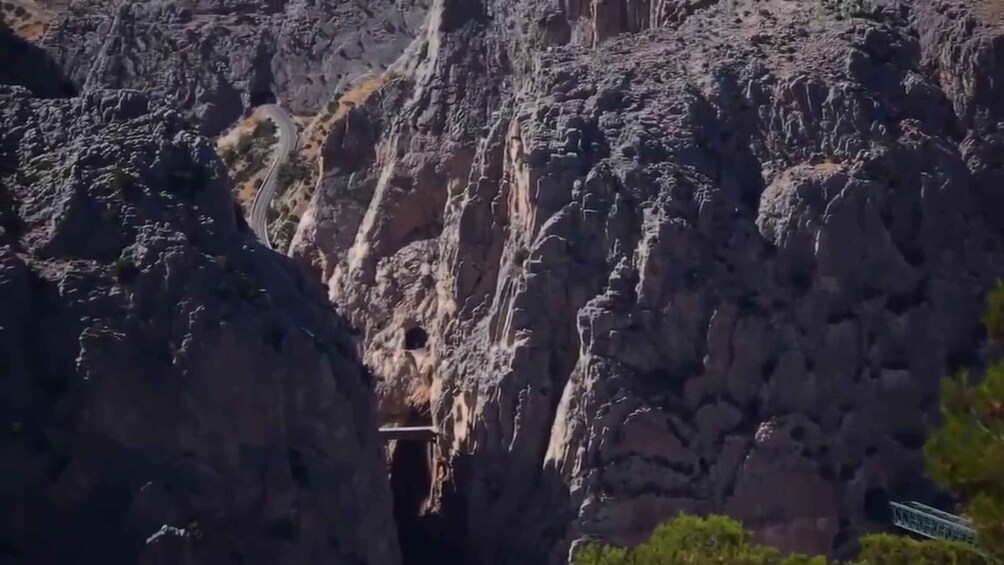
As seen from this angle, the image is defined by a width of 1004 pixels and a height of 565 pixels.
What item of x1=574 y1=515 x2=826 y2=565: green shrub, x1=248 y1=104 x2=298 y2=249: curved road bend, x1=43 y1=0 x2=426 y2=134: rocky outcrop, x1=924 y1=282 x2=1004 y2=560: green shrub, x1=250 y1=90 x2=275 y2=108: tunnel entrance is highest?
x1=43 y1=0 x2=426 y2=134: rocky outcrop

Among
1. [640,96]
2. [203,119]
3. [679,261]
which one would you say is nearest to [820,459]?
[679,261]

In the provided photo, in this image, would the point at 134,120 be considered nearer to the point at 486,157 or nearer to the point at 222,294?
the point at 222,294

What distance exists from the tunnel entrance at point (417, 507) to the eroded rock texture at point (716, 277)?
83cm

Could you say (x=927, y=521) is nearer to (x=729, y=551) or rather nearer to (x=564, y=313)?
(x=564, y=313)

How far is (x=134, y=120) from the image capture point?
2347 inches

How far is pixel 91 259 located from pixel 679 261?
1807 cm

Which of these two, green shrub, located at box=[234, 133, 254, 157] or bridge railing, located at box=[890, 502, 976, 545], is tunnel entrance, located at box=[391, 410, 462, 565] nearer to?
bridge railing, located at box=[890, 502, 976, 545]

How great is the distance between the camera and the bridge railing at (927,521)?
5459 centimetres

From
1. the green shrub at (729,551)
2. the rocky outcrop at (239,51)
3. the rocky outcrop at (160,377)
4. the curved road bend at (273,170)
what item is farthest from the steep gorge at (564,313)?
the rocky outcrop at (239,51)

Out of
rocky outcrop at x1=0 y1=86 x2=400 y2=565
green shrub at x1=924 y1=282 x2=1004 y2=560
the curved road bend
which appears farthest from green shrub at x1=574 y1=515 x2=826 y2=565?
the curved road bend

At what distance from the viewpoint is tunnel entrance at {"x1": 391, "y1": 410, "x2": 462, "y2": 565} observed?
208 ft

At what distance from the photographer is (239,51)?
92125mm

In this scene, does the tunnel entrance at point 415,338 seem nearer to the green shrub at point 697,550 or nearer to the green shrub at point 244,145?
the green shrub at point 244,145

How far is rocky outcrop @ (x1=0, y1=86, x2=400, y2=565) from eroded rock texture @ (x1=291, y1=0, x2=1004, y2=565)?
18.7ft
